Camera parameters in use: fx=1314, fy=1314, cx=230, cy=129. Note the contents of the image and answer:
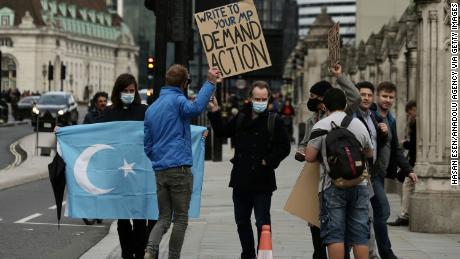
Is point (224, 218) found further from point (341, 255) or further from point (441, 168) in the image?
point (341, 255)

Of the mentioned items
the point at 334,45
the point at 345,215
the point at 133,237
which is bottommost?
the point at 133,237

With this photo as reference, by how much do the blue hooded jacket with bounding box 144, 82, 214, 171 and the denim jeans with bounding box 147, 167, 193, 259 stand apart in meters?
0.08

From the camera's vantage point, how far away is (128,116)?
12.2m

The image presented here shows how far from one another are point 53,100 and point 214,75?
4610cm

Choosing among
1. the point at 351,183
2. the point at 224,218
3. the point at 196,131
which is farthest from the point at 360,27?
the point at 351,183

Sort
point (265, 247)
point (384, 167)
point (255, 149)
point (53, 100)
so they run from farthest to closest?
point (53, 100) < point (384, 167) < point (255, 149) < point (265, 247)

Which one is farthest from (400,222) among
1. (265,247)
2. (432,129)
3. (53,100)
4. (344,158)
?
(53,100)

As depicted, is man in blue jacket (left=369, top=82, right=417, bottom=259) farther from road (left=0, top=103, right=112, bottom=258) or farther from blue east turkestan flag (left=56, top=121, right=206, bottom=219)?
road (left=0, top=103, right=112, bottom=258)

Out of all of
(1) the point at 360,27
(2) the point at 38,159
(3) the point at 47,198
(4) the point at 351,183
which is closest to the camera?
(4) the point at 351,183

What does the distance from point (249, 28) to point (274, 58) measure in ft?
114

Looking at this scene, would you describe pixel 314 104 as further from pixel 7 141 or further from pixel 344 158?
pixel 7 141

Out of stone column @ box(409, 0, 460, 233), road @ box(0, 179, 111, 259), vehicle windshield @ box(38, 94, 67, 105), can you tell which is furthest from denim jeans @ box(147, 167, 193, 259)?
vehicle windshield @ box(38, 94, 67, 105)

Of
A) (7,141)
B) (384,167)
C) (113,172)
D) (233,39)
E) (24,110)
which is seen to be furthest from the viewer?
(24,110)

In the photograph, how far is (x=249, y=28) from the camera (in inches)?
454
